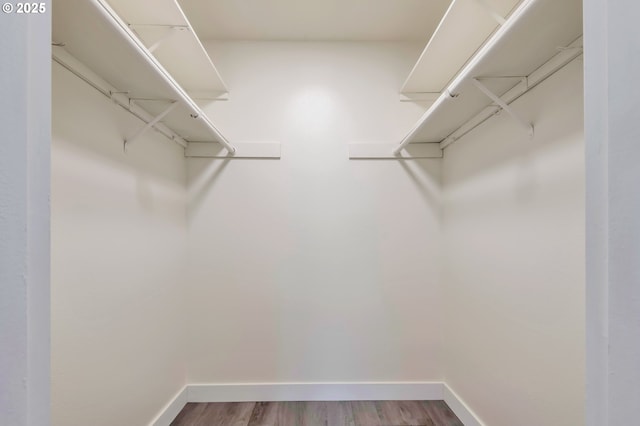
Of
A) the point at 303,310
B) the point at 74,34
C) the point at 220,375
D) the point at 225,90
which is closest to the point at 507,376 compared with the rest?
the point at 303,310

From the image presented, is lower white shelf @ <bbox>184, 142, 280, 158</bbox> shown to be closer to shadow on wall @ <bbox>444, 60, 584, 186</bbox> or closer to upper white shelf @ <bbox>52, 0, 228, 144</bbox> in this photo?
upper white shelf @ <bbox>52, 0, 228, 144</bbox>

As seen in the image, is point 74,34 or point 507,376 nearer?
point 74,34

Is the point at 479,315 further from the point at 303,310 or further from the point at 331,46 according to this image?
the point at 331,46

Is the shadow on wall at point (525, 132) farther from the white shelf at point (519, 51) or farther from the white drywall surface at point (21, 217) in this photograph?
the white drywall surface at point (21, 217)

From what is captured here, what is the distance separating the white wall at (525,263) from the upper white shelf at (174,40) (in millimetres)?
1791

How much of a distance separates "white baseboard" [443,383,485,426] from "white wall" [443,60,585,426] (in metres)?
0.05

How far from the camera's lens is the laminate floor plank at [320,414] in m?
2.02

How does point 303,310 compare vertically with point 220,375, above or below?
above

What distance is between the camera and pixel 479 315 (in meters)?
1.83

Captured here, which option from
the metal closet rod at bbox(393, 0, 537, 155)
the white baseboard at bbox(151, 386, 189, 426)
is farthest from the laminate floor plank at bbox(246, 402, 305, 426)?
the metal closet rod at bbox(393, 0, 537, 155)

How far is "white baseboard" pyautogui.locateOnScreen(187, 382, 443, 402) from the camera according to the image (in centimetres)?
229

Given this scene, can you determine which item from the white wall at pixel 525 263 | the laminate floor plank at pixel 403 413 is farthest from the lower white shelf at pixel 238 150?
the laminate floor plank at pixel 403 413

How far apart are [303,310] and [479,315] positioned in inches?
47.5

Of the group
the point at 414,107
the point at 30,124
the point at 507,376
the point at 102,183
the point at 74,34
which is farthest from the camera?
the point at 414,107
